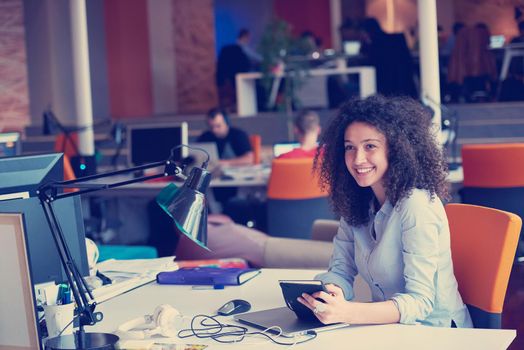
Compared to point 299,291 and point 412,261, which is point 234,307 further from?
point 412,261

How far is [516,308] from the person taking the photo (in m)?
4.89

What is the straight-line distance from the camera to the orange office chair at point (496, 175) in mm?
5223

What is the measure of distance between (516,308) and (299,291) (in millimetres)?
2878

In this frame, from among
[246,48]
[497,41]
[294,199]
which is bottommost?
[294,199]

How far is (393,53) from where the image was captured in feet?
33.5

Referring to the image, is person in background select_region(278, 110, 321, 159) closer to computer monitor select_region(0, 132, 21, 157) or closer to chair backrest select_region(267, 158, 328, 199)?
chair backrest select_region(267, 158, 328, 199)

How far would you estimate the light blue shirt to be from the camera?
2465mm

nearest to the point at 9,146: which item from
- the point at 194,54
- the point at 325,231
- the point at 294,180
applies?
the point at 294,180

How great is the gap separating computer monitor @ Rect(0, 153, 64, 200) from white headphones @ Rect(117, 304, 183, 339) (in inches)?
21.1

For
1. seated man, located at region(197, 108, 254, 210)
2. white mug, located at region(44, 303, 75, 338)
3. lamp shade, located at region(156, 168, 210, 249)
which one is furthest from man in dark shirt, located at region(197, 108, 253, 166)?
lamp shade, located at region(156, 168, 210, 249)

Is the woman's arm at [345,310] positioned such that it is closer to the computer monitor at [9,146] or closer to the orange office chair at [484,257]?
the orange office chair at [484,257]

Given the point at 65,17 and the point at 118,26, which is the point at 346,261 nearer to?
the point at 65,17

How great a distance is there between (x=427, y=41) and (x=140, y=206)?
271 centimetres

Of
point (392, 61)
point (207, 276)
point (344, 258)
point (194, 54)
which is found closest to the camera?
point (344, 258)
